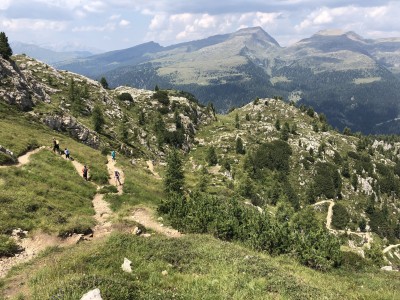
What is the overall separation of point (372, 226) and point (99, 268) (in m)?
150

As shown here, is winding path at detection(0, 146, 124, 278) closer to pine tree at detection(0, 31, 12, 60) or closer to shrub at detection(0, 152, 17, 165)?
shrub at detection(0, 152, 17, 165)

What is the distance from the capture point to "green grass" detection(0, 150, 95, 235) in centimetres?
2784

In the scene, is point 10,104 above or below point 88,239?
above

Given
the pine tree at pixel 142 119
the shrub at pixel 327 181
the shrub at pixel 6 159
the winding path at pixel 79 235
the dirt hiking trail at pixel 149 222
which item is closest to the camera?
the winding path at pixel 79 235

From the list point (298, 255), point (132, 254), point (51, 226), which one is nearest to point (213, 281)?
point (132, 254)

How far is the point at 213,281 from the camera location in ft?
61.8

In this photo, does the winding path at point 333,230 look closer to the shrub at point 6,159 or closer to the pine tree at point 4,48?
the shrub at point 6,159

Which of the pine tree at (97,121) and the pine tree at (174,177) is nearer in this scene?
the pine tree at (174,177)

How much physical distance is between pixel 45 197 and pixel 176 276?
20.6 metres

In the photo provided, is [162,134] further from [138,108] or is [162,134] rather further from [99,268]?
[99,268]

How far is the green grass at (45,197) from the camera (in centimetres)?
2784

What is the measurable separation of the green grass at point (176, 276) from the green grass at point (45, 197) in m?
5.60

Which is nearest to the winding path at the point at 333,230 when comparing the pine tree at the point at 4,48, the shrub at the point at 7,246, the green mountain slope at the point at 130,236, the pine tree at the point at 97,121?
the green mountain slope at the point at 130,236

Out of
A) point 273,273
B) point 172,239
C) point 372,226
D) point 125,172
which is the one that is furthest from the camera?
point 372,226
